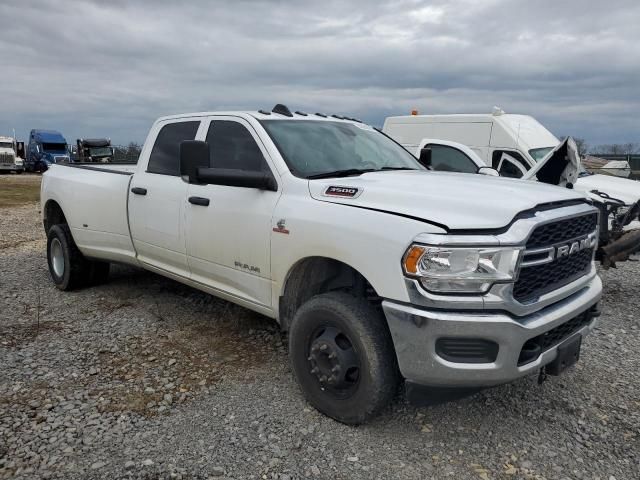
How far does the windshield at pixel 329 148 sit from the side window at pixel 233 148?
0.17 metres

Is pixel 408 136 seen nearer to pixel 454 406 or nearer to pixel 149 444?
pixel 454 406

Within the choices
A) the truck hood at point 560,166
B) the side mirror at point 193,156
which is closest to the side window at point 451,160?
the truck hood at point 560,166

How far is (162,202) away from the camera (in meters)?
4.67

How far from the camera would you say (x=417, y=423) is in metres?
3.38

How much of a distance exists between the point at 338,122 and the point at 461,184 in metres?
1.62

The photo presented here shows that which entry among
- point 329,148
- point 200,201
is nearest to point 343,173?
point 329,148

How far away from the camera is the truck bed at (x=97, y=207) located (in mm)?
5316

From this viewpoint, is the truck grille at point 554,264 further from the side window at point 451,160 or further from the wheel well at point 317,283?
the side window at point 451,160

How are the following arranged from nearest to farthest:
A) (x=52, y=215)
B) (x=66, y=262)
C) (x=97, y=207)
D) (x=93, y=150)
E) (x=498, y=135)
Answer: (x=97, y=207), (x=66, y=262), (x=52, y=215), (x=498, y=135), (x=93, y=150)

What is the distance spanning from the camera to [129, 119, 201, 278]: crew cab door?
4535 millimetres

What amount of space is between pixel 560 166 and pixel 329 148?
10.6ft

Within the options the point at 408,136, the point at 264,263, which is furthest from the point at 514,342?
the point at 408,136

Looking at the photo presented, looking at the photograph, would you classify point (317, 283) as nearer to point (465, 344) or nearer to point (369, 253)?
point (369, 253)

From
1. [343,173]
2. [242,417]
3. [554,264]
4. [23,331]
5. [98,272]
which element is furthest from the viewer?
[98,272]
